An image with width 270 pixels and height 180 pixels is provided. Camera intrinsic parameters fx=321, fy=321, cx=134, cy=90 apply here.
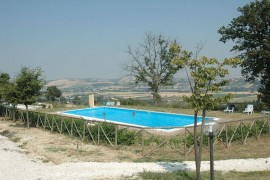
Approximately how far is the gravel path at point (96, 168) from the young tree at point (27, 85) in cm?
1009

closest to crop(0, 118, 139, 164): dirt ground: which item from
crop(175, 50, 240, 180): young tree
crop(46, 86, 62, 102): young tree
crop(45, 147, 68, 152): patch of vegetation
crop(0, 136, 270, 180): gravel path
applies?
crop(45, 147, 68, 152): patch of vegetation

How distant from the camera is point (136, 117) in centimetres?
3231

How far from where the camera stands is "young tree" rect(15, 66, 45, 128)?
2392 centimetres

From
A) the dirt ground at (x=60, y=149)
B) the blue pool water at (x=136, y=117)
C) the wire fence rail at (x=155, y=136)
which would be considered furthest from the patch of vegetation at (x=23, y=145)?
the blue pool water at (x=136, y=117)

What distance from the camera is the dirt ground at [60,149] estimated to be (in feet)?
49.5

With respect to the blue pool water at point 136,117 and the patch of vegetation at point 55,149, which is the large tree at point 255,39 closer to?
the blue pool water at point 136,117

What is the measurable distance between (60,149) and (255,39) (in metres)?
23.1

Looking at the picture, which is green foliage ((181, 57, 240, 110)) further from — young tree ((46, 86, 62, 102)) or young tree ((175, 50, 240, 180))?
young tree ((46, 86, 62, 102))

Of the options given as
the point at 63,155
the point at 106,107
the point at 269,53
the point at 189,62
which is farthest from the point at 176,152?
the point at 106,107

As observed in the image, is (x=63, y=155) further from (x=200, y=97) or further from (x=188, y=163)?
(x=200, y=97)

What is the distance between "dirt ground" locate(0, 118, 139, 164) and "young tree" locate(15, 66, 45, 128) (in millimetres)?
2621

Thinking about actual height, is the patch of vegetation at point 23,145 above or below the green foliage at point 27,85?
below

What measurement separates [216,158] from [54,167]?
7133mm

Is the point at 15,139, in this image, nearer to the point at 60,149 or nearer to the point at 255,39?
the point at 60,149
